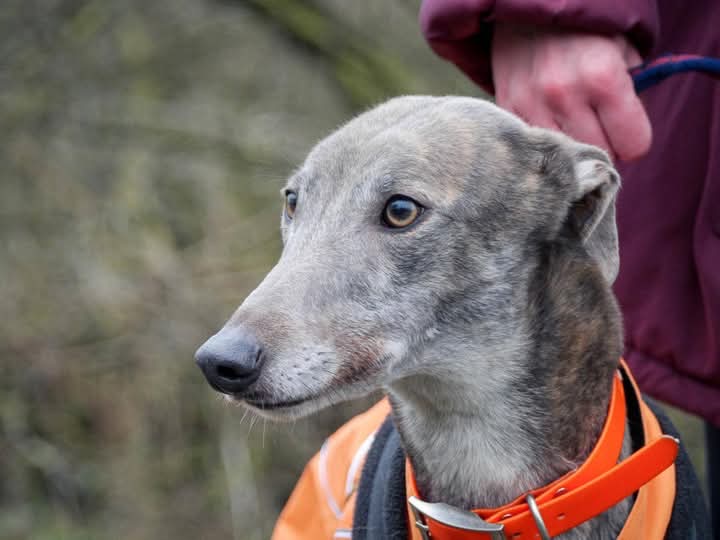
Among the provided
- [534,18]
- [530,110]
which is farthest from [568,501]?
[534,18]

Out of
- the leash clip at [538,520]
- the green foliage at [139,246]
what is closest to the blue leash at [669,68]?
the leash clip at [538,520]

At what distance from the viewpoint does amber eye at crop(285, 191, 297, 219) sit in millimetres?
2638

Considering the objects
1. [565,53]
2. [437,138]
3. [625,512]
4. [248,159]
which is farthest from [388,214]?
[248,159]

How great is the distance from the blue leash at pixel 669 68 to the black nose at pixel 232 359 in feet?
4.42

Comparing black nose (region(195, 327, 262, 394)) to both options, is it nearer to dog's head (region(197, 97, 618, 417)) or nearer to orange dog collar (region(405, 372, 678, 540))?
dog's head (region(197, 97, 618, 417))

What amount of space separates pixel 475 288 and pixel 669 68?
84cm

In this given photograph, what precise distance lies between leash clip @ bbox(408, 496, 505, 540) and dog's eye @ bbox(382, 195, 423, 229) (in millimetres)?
733

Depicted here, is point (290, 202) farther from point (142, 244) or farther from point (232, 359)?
point (142, 244)

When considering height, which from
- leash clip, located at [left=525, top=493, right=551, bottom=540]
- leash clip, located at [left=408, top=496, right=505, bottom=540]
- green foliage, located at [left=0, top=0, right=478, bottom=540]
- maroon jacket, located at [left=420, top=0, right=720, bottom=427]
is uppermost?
maroon jacket, located at [left=420, top=0, right=720, bottom=427]

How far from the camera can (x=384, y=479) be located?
8.49 ft

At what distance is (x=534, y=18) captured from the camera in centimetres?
239

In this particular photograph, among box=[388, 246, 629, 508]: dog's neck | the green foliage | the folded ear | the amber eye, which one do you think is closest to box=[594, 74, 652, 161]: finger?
the folded ear

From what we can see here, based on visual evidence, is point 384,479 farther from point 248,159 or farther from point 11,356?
point 248,159

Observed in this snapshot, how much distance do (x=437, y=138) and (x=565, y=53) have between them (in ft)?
1.37
